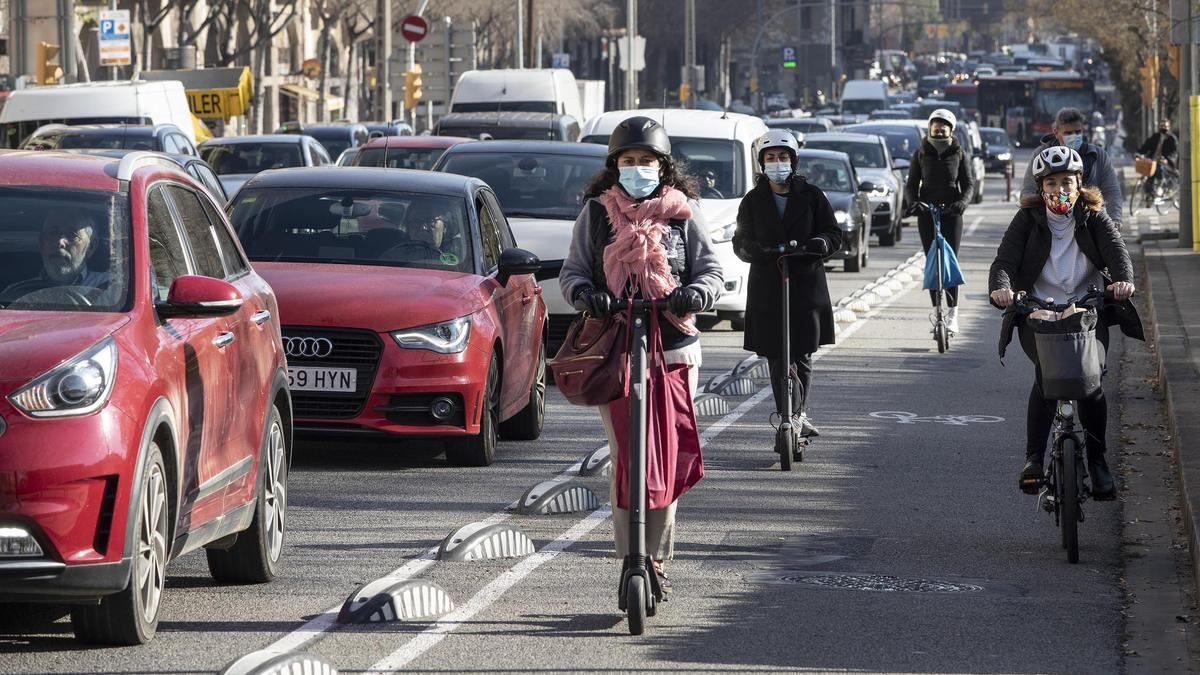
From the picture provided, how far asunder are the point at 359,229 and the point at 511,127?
2053 centimetres

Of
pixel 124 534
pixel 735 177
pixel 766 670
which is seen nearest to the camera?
pixel 124 534

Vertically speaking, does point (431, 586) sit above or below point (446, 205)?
below

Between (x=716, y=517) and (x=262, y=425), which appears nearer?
(x=262, y=425)

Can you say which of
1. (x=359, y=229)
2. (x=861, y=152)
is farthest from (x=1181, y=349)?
(x=861, y=152)

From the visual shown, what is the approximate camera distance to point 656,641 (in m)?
7.50

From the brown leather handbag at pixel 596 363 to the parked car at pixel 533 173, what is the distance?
375 inches

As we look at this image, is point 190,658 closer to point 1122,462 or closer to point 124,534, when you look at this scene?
point 124,534

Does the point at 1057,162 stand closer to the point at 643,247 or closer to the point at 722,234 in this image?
the point at 643,247

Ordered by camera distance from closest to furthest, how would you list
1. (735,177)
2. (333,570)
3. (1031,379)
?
(333,570), (1031,379), (735,177)

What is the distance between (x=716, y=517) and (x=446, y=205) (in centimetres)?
310

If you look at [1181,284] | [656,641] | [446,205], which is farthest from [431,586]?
[1181,284]

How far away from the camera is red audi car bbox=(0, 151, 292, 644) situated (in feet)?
21.4

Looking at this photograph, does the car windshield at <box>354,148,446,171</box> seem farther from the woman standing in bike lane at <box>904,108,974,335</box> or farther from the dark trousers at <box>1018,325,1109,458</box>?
the dark trousers at <box>1018,325,1109,458</box>

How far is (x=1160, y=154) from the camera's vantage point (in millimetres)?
41656
